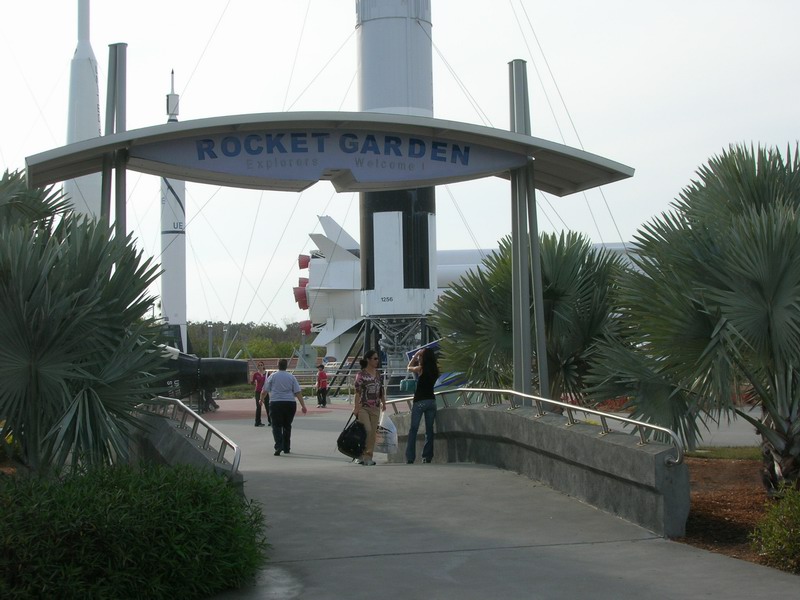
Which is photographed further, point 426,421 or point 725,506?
point 426,421

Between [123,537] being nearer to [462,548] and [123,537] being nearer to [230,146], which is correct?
[462,548]

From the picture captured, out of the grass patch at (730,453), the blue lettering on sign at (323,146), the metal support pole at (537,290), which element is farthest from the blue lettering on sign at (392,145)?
the grass patch at (730,453)

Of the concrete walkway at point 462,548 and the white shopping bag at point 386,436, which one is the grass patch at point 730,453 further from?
the concrete walkway at point 462,548

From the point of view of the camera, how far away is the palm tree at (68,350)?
7.64 m

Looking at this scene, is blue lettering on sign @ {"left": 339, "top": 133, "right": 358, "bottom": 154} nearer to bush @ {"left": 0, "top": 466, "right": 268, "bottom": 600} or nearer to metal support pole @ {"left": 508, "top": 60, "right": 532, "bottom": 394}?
metal support pole @ {"left": 508, "top": 60, "right": 532, "bottom": 394}

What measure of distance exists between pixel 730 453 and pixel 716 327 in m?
6.94

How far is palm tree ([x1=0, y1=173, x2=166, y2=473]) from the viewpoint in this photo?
301 inches

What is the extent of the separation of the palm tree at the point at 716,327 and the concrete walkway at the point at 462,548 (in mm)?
1475

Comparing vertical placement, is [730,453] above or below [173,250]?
below

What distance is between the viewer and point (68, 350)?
7.89 metres

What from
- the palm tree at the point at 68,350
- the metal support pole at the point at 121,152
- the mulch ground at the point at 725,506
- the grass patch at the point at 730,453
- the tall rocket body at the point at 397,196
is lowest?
the grass patch at the point at 730,453

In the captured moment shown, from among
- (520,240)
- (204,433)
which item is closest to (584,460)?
(204,433)

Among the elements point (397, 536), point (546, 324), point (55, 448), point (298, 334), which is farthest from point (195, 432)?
point (298, 334)

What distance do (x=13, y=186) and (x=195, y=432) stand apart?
13.6 ft
